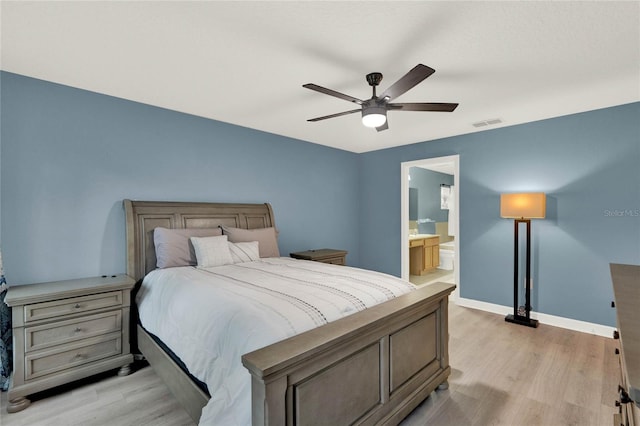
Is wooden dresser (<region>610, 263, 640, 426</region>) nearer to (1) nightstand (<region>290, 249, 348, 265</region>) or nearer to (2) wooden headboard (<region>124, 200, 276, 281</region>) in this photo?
(1) nightstand (<region>290, 249, 348, 265</region>)

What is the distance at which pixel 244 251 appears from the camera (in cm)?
338

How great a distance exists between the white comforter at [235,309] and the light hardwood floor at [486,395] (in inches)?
18.9

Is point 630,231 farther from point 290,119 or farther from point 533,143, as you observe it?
point 290,119

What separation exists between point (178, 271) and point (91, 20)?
6.36 feet

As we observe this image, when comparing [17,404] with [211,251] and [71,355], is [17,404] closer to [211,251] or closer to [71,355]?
[71,355]

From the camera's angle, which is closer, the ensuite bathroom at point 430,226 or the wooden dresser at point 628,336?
the wooden dresser at point 628,336

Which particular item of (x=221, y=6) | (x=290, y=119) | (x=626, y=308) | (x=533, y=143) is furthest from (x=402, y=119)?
(x=626, y=308)

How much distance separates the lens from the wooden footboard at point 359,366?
1245 millimetres

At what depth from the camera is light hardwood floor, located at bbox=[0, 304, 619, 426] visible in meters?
2.05

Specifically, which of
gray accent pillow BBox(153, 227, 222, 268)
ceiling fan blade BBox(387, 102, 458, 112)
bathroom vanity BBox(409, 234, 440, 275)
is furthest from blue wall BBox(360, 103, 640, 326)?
gray accent pillow BBox(153, 227, 222, 268)

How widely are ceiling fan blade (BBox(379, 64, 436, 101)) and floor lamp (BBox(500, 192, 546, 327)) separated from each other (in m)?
2.37

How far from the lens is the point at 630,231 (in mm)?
3230

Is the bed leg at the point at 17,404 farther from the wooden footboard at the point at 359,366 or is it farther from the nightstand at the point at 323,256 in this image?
the nightstand at the point at 323,256

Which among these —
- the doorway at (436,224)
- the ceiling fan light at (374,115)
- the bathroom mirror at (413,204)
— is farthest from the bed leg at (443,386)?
the bathroom mirror at (413,204)
